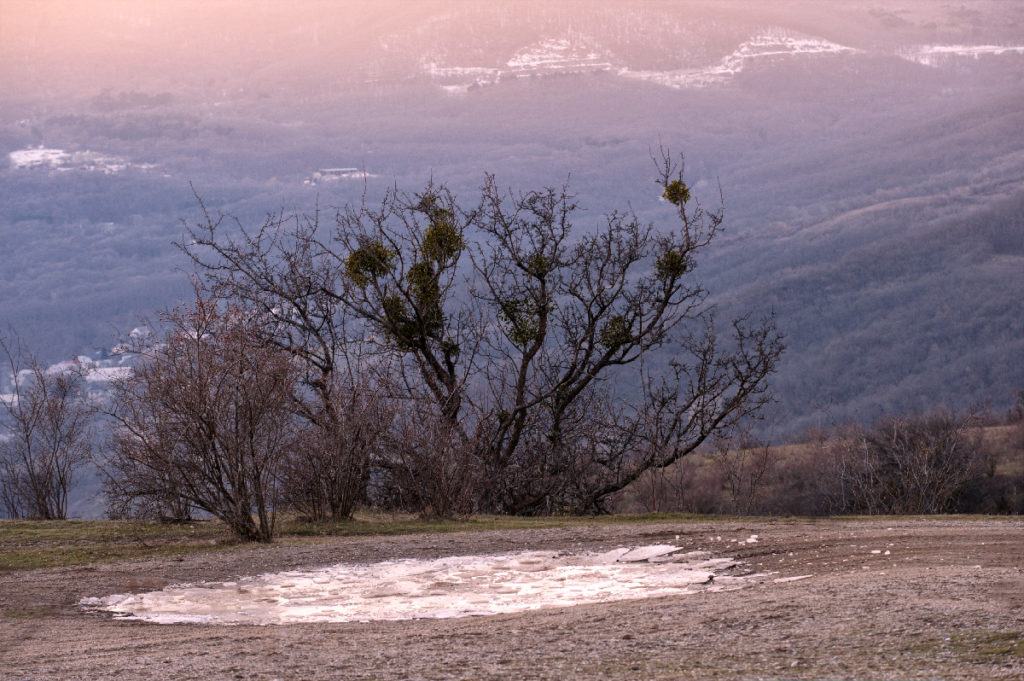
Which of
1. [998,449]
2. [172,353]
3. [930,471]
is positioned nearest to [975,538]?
[172,353]

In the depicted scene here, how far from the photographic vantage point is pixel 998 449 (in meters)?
54.9

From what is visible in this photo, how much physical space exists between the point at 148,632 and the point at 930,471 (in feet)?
64.6

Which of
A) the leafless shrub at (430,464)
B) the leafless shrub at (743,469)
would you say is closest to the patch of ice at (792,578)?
the leafless shrub at (430,464)

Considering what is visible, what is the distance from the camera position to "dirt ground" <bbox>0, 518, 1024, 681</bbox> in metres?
6.43

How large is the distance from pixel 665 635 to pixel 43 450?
17.1 meters

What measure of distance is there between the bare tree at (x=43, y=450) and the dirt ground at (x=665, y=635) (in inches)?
Answer: 389

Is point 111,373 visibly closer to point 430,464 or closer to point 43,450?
point 43,450

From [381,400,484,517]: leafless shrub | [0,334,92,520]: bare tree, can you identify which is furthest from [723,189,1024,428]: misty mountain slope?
[381,400,484,517]: leafless shrub

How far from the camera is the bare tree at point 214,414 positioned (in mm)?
13422

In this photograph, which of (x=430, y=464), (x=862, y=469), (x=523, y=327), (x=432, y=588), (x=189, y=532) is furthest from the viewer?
(x=862, y=469)

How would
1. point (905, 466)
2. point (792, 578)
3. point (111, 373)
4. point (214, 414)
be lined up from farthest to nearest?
point (905, 466), point (111, 373), point (214, 414), point (792, 578)

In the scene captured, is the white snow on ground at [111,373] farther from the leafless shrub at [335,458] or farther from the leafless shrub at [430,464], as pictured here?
the leafless shrub at [430,464]

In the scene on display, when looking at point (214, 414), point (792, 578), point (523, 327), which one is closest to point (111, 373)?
point (523, 327)

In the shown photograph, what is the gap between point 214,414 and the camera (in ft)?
43.7
